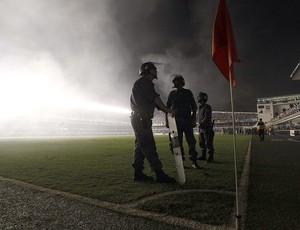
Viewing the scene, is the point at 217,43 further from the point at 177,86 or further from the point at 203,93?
the point at 203,93

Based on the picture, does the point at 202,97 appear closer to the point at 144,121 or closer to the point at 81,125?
the point at 144,121

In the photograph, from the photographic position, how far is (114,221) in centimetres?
239

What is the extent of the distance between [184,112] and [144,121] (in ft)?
7.17

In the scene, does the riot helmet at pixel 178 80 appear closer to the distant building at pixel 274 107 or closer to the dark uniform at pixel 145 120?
the dark uniform at pixel 145 120

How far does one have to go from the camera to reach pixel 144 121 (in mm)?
4414

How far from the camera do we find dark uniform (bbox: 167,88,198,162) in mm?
6176

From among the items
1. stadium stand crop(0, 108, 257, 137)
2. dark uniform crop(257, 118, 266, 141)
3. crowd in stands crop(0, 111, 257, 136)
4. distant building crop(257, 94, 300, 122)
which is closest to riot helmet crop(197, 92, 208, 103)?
dark uniform crop(257, 118, 266, 141)

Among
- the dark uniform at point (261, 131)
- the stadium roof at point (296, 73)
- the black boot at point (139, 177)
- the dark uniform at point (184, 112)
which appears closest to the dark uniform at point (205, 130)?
the dark uniform at point (184, 112)

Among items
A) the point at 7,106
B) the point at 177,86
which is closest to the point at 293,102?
the point at 7,106

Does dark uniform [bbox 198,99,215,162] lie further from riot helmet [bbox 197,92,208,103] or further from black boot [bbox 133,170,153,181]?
black boot [bbox 133,170,153,181]

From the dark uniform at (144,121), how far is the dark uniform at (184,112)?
72.6 inches

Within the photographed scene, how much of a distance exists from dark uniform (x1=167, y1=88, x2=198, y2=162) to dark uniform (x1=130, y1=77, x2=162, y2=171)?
184 cm

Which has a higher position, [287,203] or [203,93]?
[203,93]

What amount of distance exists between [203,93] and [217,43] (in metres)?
5.60
